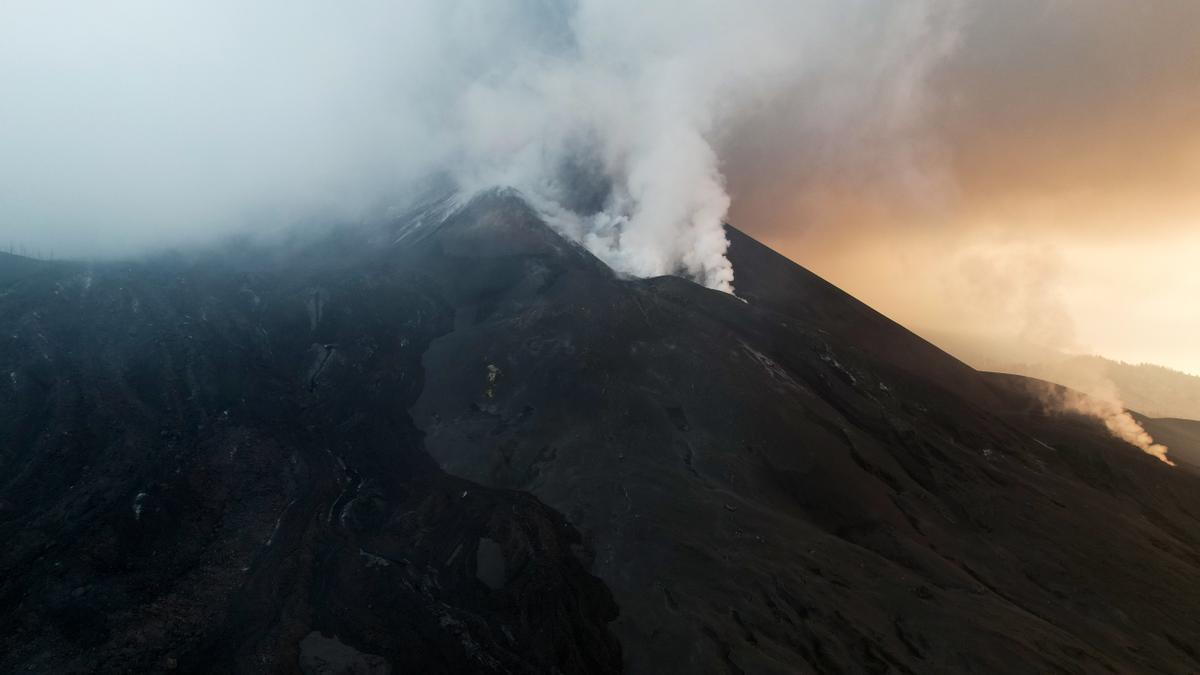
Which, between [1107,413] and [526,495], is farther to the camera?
[1107,413]

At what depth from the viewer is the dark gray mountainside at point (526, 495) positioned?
25766 mm

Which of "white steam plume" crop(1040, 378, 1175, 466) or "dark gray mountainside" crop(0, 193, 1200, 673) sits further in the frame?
"white steam plume" crop(1040, 378, 1175, 466)

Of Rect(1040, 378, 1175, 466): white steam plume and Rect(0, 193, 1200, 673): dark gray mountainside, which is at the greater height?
Rect(1040, 378, 1175, 466): white steam plume

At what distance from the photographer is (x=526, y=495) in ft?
115

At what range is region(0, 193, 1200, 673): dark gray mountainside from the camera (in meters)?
25.8

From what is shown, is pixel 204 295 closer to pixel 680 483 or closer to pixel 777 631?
pixel 680 483

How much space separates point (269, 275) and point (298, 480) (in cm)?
3746

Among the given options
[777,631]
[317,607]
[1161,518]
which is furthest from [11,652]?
[1161,518]

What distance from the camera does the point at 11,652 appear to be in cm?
2253

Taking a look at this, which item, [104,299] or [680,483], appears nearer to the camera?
[680,483]

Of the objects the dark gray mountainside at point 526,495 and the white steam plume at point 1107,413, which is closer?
the dark gray mountainside at point 526,495

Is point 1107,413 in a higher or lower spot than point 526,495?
higher

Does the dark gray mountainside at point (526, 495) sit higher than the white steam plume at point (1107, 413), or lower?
lower

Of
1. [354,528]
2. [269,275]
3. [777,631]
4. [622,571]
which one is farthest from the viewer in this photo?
[269,275]
